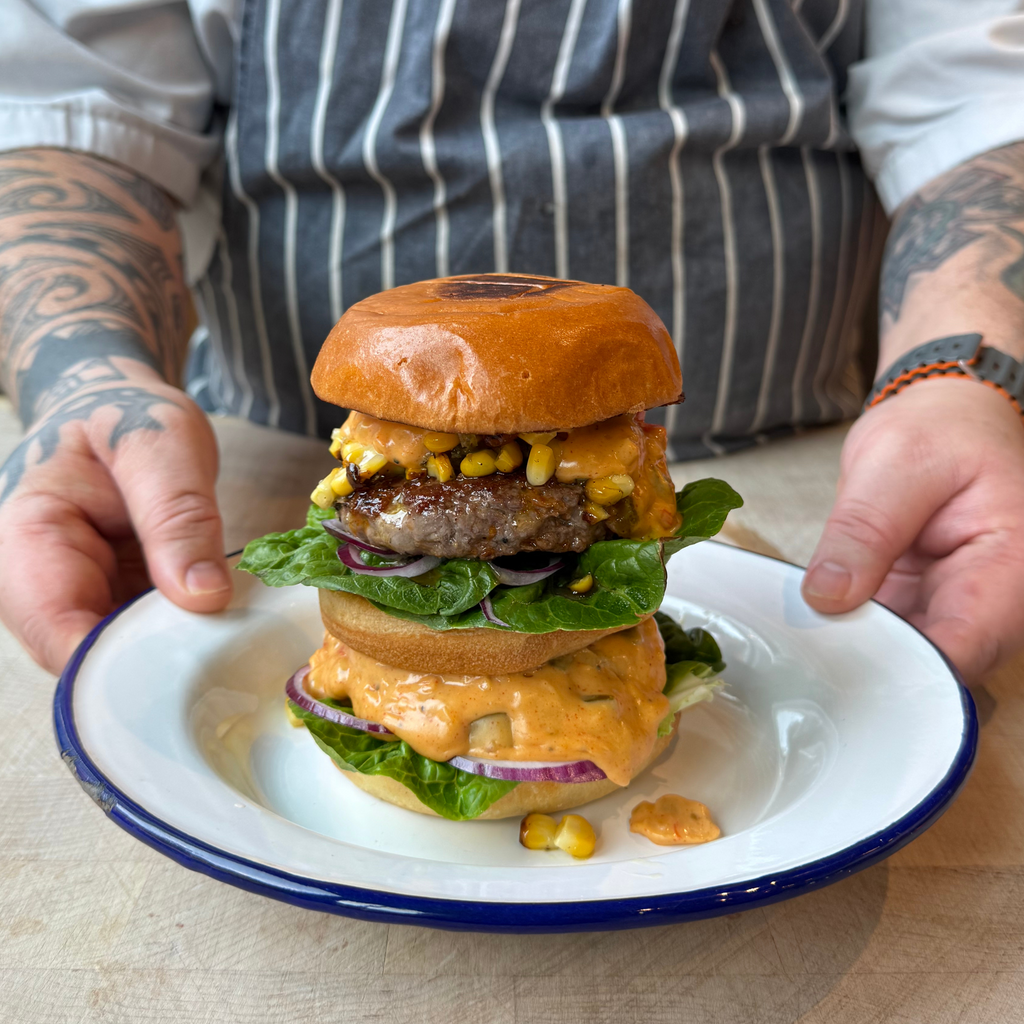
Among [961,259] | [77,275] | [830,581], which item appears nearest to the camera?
[830,581]

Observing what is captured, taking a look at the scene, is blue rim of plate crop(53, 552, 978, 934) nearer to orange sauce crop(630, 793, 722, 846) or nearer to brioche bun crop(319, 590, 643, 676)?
orange sauce crop(630, 793, 722, 846)

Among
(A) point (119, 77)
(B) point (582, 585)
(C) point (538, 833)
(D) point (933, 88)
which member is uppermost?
(D) point (933, 88)

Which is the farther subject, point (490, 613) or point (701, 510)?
point (701, 510)

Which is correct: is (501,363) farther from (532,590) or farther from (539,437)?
(532,590)

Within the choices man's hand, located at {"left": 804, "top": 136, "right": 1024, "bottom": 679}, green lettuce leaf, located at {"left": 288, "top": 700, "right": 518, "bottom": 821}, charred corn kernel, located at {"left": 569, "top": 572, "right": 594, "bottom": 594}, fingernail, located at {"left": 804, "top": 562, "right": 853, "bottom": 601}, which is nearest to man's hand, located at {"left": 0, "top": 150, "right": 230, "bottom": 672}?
green lettuce leaf, located at {"left": 288, "top": 700, "right": 518, "bottom": 821}

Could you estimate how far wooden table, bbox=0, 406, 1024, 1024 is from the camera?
122 centimetres

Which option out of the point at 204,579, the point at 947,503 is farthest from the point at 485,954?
the point at 947,503

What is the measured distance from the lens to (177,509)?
194 cm

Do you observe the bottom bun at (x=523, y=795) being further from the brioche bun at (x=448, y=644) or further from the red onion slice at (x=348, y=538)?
the red onion slice at (x=348, y=538)

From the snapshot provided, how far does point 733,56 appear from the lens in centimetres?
299

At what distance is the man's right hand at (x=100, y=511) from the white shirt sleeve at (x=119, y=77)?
1.13 metres

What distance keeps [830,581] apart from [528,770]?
2.52ft

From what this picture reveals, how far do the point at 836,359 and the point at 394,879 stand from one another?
10.0ft

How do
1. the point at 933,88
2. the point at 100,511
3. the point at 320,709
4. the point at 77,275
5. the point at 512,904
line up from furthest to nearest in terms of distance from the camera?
the point at 933,88
the point at 77,275
the point at 100,511
the point at 320,709
the point at 512,904
